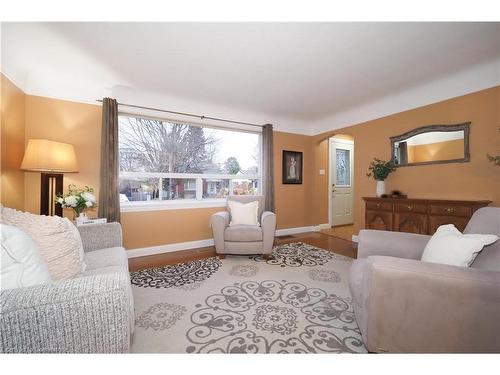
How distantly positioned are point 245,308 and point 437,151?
329 centimetres

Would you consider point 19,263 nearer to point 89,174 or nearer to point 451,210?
point 89,174

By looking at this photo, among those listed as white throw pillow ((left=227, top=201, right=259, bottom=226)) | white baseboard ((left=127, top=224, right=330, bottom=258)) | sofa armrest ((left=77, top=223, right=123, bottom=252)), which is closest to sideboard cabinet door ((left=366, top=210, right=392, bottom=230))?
white throw pillow ((left=227, top=201, right=259, bottom=226))

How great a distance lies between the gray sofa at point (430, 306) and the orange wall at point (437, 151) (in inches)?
82.7

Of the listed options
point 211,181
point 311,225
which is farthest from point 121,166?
point 311,225

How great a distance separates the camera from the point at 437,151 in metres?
2.99

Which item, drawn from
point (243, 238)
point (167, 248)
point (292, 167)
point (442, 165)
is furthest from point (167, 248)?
point (442, 165)

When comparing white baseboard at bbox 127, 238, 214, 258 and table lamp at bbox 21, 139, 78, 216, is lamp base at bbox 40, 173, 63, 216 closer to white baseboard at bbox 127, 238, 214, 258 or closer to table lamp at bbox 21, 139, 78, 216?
table lamp at bbox 21, 139, 78, 216

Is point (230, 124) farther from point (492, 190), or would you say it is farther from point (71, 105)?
point (492, 190)

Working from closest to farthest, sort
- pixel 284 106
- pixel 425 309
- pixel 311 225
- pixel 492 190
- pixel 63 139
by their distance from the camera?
pixel 425 309 → pixel 492 190 → pixel 63 139 → pixel 284 106 → pixel 311 225

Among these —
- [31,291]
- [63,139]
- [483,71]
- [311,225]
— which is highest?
[483,71]

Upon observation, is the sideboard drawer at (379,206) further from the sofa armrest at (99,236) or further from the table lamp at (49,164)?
the table lamp at (49,164)

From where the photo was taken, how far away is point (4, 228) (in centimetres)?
91

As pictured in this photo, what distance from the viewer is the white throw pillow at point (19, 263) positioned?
0.85m

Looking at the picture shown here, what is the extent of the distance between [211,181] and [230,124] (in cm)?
110
